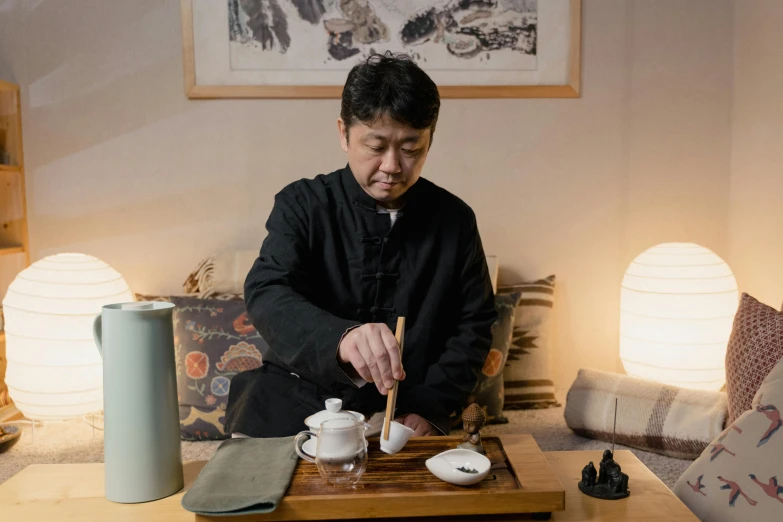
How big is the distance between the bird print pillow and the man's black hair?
37.5 inches

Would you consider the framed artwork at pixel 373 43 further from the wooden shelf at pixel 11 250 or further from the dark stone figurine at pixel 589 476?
the dark stone figurine at pixel 589 476

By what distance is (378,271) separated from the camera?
1789mm

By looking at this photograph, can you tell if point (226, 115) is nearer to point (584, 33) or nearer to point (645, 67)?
point (584, 33)

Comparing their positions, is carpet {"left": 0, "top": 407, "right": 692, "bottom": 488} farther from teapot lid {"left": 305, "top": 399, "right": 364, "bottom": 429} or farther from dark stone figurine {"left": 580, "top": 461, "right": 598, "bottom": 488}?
teapot lid {"left": 305, "top": 399, "right": 364, "bottom": 429}

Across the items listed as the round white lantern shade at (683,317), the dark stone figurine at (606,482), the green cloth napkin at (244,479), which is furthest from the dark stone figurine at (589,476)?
the round white lantern shade at (683,317)

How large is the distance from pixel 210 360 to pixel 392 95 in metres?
1.30

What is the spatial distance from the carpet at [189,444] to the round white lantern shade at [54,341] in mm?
110

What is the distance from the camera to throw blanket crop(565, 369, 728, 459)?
7.18ft

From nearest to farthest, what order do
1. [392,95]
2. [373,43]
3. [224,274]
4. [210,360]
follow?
1. [392,95]
2. [210,360]
3. [224,274]
4. [373,43]

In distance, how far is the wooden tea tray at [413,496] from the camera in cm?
115

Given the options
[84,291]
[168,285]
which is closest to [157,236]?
[168,285]

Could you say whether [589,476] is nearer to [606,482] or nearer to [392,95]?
[606,482]

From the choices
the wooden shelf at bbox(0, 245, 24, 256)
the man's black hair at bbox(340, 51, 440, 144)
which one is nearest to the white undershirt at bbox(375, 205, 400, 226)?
the man's black hair at bbox(340, 51, 440, 144)

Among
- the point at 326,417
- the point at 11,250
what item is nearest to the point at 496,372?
the point at 326,417
